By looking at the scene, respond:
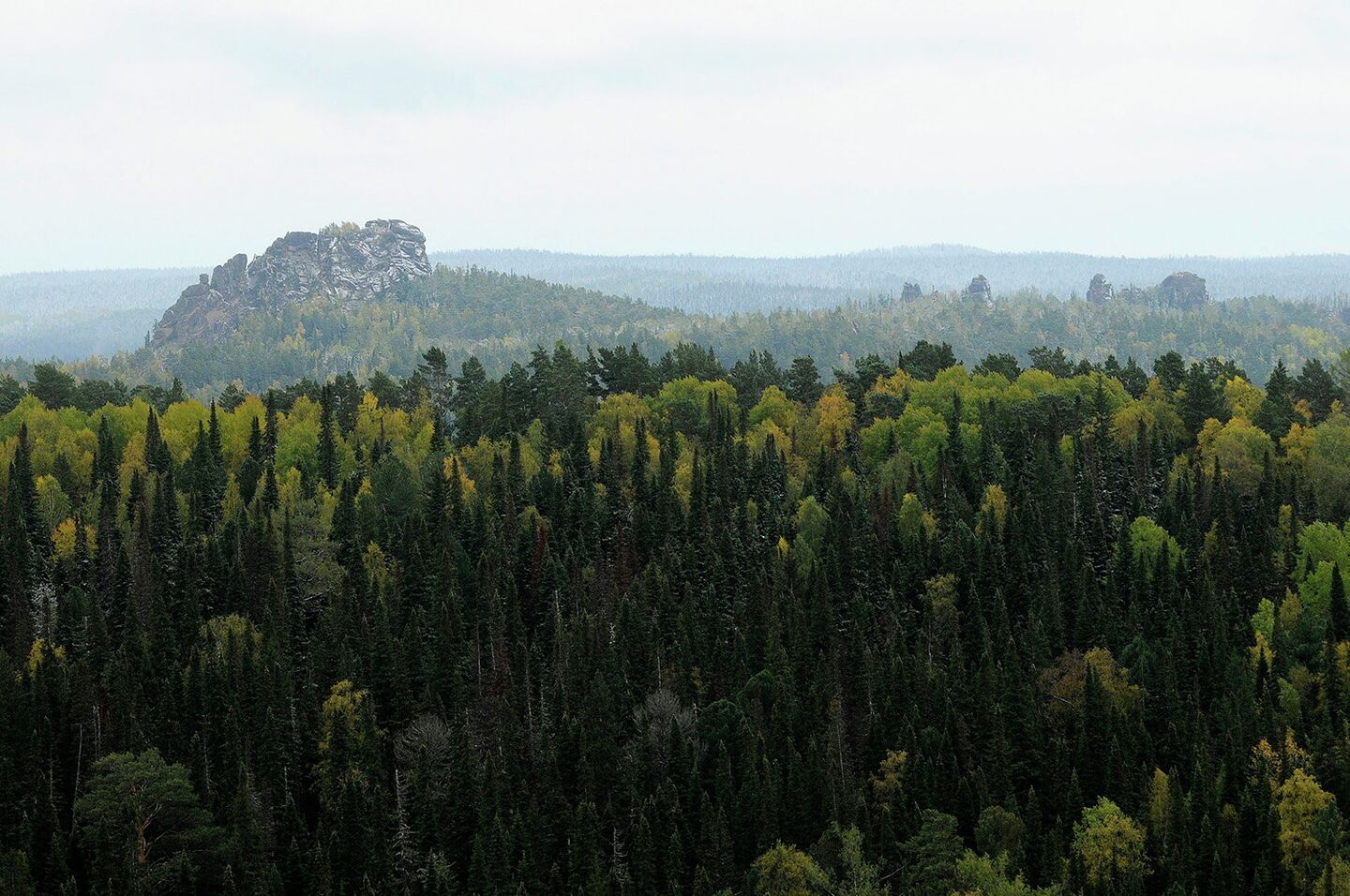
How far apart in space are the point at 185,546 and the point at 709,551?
53254 millimetres

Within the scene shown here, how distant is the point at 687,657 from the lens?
138m

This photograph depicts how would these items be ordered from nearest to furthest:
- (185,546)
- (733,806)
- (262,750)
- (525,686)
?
(733,806), (262,750), (525,686), (185,546)

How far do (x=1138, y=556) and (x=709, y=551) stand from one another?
139 ft

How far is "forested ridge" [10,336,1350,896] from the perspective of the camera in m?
108

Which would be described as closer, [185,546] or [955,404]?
[185,546]

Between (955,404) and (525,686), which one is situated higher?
(955,404)

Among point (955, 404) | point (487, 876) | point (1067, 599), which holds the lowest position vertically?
point (487, 876)

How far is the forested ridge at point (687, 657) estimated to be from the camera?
10825cm

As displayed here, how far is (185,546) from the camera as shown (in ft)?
519

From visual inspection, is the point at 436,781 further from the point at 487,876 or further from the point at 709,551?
the point at 709,551

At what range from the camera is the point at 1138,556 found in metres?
152

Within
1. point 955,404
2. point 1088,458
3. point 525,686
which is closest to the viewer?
point 525,686

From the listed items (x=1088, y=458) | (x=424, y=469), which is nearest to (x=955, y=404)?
(x=1088, y=458)

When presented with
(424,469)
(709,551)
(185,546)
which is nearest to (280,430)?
(424,469)
